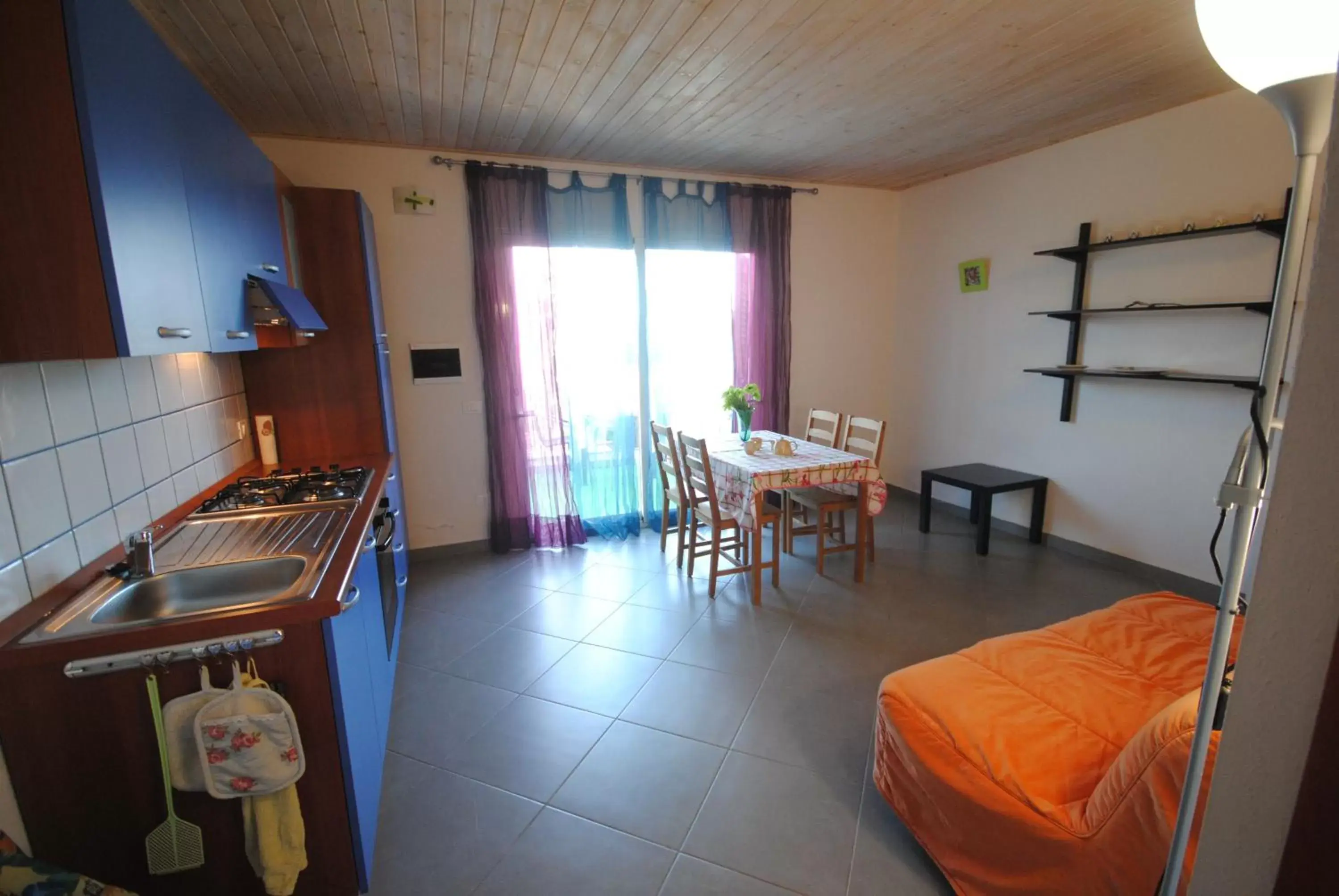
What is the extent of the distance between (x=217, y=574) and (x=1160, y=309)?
14.2 ft

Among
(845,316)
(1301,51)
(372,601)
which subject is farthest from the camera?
(845,316)

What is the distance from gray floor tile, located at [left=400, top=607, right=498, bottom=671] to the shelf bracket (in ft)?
12.1

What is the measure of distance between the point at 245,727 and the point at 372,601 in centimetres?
77

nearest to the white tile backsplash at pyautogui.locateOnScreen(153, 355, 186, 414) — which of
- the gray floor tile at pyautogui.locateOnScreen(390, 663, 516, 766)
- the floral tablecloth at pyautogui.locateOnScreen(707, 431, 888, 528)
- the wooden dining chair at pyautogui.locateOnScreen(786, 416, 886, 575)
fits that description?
the gray floor tile at pyautogui.locateOnScreen(390, 663, 516, 766)

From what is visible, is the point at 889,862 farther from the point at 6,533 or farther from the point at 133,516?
the point at 133,516

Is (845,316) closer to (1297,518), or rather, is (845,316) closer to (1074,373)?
(1074,373)

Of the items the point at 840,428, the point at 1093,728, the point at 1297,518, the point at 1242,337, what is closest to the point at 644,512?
the point at 840,428

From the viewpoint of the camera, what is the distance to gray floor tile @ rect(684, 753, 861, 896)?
1571mm

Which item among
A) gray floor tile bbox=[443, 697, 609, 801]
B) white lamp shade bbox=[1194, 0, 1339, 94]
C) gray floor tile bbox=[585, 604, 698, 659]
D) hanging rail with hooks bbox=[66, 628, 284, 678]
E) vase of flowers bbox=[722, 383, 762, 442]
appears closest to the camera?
white lamp shade bbox=[1194, 0, 1339, 94]

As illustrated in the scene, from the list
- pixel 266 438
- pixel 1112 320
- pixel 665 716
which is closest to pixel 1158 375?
pixel 1112 320

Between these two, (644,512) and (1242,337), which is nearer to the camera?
(1242,337)

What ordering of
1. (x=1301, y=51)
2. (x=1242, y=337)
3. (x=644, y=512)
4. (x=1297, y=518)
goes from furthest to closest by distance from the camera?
(x=644, y=512)
(x=1242, y=337)
(x=1301, y=51)
(x=1297, y=518)

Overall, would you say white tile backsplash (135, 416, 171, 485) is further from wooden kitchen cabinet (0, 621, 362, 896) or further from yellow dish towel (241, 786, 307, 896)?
yellow dish towel (241, 786, 307, 896)

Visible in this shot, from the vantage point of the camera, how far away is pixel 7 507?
48.2 inches
